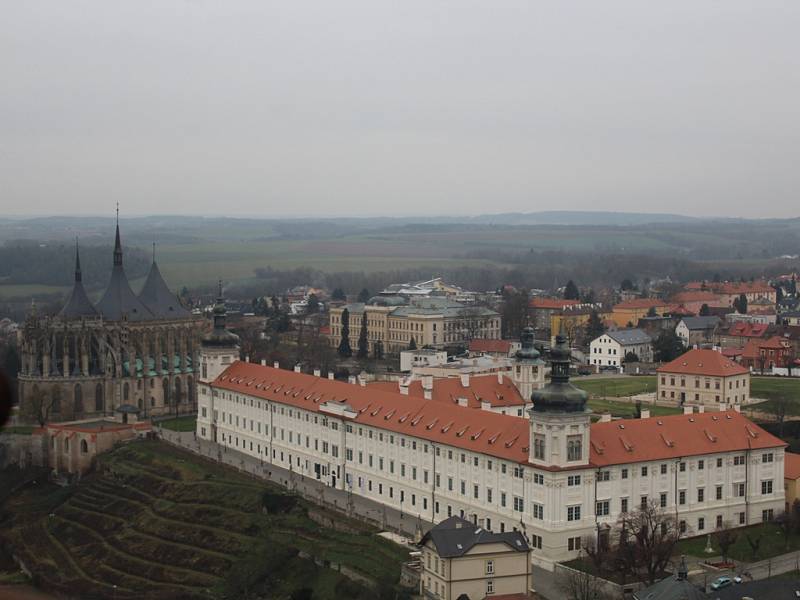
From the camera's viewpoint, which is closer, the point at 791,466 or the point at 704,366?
the point at 791,466

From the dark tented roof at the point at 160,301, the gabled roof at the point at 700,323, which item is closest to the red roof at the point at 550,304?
the gabled roof at the point at 700,323

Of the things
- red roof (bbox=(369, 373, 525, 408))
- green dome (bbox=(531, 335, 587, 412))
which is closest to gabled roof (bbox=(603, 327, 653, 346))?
red roof (bbox=(369, 373, 525, 408))

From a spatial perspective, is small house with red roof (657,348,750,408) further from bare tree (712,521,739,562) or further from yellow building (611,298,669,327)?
yellow building (611,298,669,327)

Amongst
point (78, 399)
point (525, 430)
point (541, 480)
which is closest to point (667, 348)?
point (78, 399)

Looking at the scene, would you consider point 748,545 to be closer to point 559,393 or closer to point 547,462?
point 547,462

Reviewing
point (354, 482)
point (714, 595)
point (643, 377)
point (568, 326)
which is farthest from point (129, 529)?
point (568, 326)

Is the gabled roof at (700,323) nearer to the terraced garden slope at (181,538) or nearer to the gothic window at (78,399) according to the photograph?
the gothic window at (78,399)

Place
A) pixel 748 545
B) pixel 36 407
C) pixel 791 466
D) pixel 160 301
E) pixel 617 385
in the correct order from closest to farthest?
pixel 748 545
pixel 791 466
pixel 36 407
pixel 617 385
pixel 160 301
